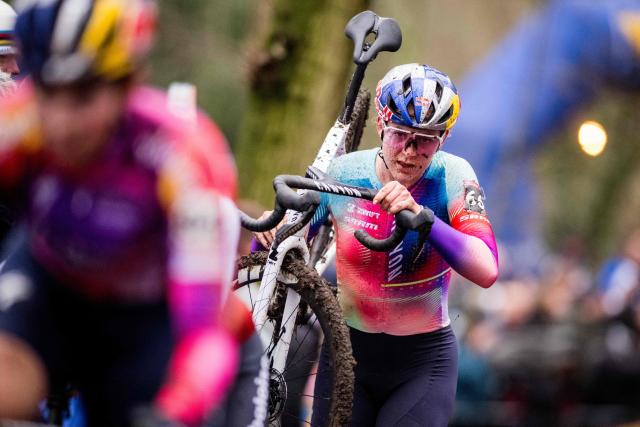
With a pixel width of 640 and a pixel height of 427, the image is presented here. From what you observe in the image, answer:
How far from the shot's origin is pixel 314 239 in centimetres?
605

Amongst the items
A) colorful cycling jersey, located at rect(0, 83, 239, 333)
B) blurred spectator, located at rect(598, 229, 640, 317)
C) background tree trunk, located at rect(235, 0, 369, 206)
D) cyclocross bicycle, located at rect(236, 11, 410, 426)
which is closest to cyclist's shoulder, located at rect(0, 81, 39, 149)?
colorful cycling jersey, located at rect(0, 83, 239, 333)

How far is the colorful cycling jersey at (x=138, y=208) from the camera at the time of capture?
296cm

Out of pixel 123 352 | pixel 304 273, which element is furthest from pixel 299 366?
pixel 123 352

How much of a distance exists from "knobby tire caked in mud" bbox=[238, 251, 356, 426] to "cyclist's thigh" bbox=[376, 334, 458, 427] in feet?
0.87

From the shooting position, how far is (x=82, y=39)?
296 cm

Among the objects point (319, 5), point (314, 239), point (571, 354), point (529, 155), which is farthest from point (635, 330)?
point (314, 239)

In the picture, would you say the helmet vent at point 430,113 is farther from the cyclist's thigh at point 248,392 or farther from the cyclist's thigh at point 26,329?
the cyclist's thigh at point 26,329

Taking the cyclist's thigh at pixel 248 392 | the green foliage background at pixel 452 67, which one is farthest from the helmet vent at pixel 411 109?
the green foliage background at pixel 452 67

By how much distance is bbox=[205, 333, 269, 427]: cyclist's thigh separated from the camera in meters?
4.04

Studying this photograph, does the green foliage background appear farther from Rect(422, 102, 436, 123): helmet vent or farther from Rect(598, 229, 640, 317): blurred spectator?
Rect(422, 102, 436, 123): helmet vent

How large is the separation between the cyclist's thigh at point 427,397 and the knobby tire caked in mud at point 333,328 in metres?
0.27

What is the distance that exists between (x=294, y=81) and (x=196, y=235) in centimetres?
714

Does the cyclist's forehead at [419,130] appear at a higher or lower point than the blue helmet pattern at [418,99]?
lower

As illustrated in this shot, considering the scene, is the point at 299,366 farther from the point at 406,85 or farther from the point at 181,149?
the point at 181,149
